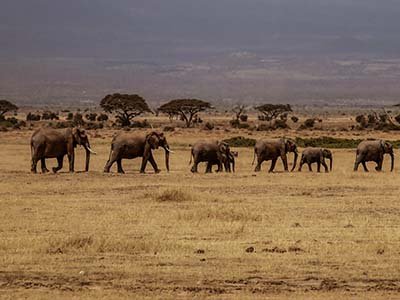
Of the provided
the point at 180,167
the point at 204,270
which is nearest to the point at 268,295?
the point at 204,270

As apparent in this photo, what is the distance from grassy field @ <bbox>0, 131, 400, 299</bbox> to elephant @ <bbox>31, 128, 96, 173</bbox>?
5.04 m

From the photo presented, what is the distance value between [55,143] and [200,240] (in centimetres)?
1960

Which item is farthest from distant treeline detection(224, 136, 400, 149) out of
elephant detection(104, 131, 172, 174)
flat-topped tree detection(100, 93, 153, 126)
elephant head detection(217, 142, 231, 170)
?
flat-topped tree detection(100, 93, 153, 126)

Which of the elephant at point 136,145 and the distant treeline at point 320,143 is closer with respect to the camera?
the elephant at point 136,145

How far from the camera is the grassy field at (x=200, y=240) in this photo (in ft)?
40.8

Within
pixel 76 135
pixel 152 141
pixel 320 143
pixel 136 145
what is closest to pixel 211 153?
pixel 152 141

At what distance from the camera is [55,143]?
116ft

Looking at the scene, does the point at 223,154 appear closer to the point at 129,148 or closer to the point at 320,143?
the point at 129,148

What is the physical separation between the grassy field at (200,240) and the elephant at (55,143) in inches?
199

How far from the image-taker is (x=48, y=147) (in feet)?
115

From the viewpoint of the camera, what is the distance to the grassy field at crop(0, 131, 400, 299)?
12445mm

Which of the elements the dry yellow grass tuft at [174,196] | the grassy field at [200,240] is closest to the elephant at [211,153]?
the grassy field at [200,240]

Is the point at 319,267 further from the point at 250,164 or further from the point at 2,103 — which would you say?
the point at 2,103

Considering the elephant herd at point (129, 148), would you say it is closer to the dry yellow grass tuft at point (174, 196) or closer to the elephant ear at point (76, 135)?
the elephant ear at point (76, 135)
